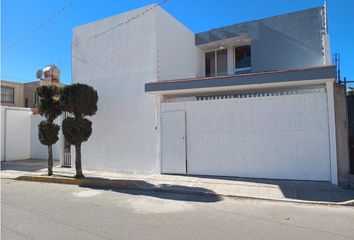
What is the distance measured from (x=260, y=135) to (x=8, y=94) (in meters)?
31.6

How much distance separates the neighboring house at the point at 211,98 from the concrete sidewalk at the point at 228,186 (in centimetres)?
55

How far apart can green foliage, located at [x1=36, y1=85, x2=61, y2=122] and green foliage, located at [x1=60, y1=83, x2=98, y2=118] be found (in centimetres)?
90

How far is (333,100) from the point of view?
29.3 feet

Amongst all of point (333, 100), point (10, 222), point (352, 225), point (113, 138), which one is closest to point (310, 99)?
point (333, 100)

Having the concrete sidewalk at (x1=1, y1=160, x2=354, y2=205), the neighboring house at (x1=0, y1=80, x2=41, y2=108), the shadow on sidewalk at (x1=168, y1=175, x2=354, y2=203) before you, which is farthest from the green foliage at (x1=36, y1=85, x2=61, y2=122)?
the neighboring house at (x1=0, y1=80, x2=41, y2=108)

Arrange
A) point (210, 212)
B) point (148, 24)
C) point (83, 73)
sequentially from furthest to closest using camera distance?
point (83, 73) → point (148, 24) → point (210, 212)

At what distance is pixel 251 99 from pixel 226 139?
1621mm

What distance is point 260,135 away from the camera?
979 centimetres

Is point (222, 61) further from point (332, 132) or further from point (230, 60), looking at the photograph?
point (332, 132)

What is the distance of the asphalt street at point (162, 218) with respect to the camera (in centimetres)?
502

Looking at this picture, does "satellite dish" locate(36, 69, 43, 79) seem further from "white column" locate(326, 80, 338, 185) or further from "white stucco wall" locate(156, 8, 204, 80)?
"white column" locate(326, 80, 338, 185)

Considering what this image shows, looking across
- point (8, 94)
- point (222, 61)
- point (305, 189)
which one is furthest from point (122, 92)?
point (8, 94)

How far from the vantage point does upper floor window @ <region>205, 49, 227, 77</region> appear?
53.8 feet

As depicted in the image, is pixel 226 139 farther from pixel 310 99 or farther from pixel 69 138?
pixel 69 138
